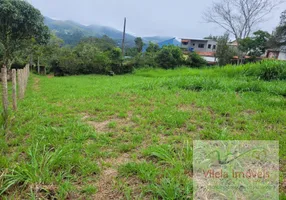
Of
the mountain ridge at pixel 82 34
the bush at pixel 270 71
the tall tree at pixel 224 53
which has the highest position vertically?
the mountain ridge at pixel 82 34

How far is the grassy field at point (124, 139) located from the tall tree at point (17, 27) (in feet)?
23.7

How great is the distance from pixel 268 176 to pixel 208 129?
97 centimetres

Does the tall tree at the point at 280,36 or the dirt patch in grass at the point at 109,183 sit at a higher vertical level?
the tall tree at the point at 280,36

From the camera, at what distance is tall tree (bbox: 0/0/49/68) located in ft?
29.1

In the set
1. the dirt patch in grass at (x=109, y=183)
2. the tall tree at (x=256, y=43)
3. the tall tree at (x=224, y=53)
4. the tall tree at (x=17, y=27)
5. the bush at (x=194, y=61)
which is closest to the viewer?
the dirt patch in grass at (x=109, y=183)

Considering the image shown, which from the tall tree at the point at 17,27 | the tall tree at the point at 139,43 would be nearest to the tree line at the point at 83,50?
the tall tree at the point at 17,27

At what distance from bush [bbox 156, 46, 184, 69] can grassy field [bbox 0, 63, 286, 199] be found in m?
10.5

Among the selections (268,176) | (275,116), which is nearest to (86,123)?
(268,176)

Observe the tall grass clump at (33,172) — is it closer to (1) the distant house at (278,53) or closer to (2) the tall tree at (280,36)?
(2) the tall tree at (280,36)

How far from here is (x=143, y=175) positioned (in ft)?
5.16

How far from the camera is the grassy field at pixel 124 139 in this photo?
57.2 inches

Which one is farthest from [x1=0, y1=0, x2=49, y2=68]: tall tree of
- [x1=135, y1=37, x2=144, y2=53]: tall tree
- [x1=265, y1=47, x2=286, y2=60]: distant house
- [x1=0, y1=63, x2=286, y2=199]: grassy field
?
[x1=265, y1=47, x2=286, y2=60]: distant house

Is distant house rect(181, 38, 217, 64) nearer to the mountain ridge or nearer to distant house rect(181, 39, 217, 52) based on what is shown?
distant house rect(181, 39, 217, 52)

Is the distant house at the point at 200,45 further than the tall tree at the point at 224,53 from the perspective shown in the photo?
Yes
